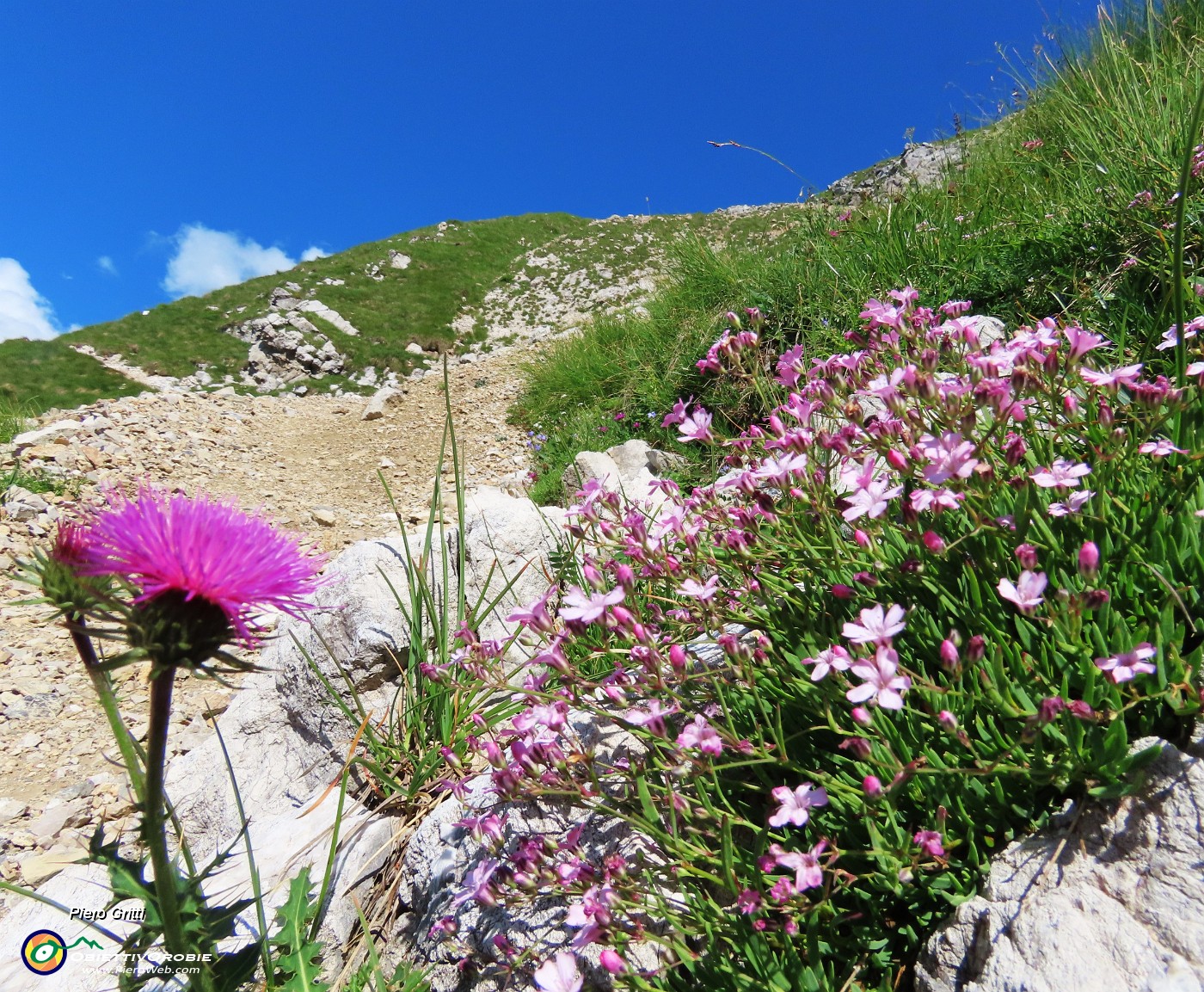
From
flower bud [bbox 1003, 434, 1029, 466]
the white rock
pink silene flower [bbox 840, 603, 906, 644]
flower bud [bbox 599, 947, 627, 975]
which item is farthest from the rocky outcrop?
the white rock

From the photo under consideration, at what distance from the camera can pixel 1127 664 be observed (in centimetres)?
139

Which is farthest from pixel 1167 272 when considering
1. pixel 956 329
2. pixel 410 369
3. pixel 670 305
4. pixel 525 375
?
pixel 410 369

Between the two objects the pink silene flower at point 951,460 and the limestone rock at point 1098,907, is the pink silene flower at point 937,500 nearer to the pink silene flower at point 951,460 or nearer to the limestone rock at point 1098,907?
the pink silene flower at point 951,460

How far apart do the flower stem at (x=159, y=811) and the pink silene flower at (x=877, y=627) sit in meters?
1.38

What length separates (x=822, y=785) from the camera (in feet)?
5.32

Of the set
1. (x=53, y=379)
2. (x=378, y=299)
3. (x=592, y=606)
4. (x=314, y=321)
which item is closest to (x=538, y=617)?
(x=592, y=606)

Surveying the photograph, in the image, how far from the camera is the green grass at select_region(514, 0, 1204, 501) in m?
3.99

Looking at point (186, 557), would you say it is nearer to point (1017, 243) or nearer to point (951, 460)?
point (951, 460)

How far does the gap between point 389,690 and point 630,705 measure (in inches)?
79.2

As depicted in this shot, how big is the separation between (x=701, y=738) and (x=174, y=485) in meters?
9.59

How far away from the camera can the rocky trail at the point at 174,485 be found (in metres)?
4.32

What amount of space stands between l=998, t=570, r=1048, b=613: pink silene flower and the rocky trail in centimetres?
179

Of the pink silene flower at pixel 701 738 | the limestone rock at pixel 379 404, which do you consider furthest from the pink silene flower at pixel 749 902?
the limestone rock at pixel 379 404

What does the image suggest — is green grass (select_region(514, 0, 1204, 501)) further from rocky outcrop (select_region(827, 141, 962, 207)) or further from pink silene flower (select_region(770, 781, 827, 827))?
pink silene flower (select_region(770, 781, 827, 827))
